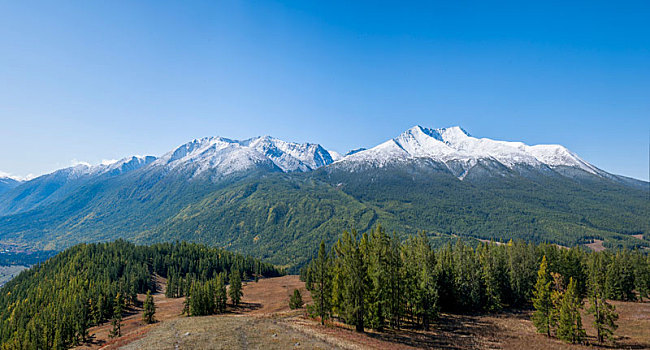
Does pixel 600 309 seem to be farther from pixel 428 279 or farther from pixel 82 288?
pixel 82 288

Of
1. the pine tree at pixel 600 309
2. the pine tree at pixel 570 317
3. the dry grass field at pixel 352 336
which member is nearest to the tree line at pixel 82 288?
the dry grass field at pixel 352 336

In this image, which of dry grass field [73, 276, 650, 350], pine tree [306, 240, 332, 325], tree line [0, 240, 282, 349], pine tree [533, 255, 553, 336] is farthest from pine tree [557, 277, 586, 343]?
tree line [0, 240, 282, 349]

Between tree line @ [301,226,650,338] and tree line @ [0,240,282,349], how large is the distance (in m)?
54.9

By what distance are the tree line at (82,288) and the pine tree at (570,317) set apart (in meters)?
93.2

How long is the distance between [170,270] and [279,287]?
66134mm

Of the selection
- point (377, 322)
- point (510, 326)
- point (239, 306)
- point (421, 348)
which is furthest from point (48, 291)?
point (510, 326)

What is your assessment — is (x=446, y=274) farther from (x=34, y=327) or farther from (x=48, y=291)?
(x=48, y=291)

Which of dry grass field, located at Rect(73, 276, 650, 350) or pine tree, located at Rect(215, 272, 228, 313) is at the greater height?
dry grass field, located at Rect(73, 276, 650, 350)

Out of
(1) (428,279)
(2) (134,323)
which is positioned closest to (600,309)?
(1) (428,279)

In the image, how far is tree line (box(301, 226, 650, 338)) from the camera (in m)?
59.5

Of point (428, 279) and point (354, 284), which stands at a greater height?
point (354, 284)

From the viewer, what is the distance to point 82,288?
423 feet

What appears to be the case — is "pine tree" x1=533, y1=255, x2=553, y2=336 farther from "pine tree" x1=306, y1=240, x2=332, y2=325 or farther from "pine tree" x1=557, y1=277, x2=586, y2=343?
"pine tree" x1=306, y1=240, x2=332, y2=325

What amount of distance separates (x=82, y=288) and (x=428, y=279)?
14004cm
